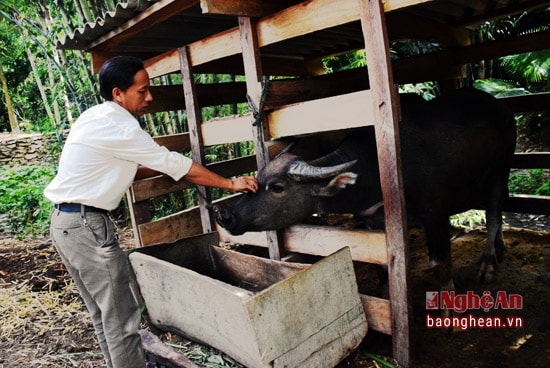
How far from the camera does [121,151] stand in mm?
2756

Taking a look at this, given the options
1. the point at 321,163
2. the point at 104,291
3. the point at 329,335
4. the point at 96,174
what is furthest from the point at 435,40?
the point at 104,291

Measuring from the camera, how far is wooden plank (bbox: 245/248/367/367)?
2.52 meters

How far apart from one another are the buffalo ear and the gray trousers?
65.0 inches

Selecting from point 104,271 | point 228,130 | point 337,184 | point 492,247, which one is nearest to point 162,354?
point 104,271

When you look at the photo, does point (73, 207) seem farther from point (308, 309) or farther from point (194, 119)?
point (194, 119)

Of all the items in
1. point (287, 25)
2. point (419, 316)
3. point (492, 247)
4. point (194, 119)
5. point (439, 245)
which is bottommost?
point (419, 316)

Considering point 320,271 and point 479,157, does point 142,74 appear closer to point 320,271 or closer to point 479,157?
point 320,271

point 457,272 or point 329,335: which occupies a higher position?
point 329,335

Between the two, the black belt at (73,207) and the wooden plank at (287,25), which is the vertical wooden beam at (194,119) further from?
the black belt at (73,207)

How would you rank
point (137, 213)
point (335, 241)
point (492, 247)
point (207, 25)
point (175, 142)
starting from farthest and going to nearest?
1. point (175, 142)
2. point (492, 247)
3. point (137, 213)
4. point (207, 25)
5. point (335, 241)

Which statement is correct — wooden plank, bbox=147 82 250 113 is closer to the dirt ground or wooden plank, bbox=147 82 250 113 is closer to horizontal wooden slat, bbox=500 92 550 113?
the dirt ground

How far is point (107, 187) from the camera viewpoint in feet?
9.10

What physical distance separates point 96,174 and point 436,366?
2.80m

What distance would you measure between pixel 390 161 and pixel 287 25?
4.41 feet
